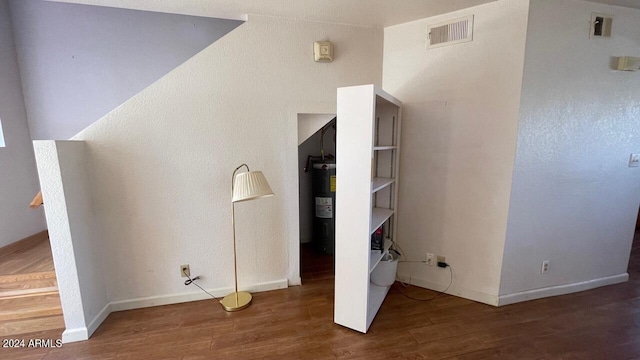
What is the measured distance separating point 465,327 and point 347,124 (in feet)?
5.96

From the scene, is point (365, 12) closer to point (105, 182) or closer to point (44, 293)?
point (105, 182)

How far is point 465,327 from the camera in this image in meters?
1.91

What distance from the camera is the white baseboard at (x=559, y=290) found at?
217 centimetres

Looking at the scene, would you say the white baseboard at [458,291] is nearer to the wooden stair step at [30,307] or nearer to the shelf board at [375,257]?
the shelf board at [375,257]

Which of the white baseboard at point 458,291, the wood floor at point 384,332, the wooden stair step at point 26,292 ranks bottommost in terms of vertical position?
the wood floor at point 384,332

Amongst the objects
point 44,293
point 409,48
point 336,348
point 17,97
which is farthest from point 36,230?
point 409,48

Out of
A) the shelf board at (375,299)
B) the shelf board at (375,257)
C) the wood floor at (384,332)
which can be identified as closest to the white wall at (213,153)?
the wood floor at (384,332)

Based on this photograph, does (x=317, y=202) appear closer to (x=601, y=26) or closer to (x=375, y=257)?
(x=375, y=257)

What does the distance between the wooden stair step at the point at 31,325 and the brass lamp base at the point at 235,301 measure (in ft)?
3.93

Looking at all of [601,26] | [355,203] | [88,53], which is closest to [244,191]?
[355,203]

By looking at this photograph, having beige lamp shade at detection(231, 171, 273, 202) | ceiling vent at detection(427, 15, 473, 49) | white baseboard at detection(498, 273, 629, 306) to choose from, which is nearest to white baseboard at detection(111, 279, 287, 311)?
beige lamp shade at detection(231, 171, 273, 202)

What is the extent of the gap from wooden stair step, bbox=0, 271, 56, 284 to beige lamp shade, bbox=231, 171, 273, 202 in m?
1.65

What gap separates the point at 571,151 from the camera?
2.09m

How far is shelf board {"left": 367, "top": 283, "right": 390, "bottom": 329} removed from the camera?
195cm
